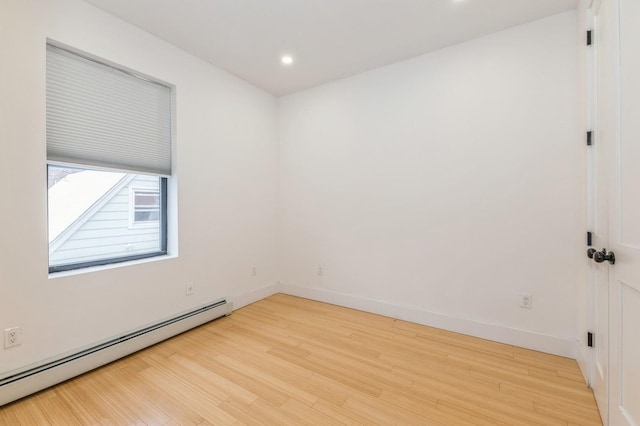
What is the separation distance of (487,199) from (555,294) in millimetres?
920

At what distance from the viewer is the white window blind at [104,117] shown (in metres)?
1.94

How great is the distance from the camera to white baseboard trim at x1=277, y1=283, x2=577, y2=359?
219 centimetres

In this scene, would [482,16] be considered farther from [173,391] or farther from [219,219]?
[173,391]

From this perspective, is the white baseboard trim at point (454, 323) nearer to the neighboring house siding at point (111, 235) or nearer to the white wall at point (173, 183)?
the white wall at point (173, 183)

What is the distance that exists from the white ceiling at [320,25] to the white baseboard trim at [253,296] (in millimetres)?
2670

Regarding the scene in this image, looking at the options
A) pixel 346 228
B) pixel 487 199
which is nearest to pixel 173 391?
pixel 346 228

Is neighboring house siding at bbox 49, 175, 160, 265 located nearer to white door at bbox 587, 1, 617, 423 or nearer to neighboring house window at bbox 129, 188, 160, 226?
neighboring house window at bbox 129, 188, 160, 226

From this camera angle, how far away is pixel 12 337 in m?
1.69

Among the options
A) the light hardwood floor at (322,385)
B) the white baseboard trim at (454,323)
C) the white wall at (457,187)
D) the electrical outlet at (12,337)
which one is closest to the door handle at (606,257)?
the white wall at (457,187)

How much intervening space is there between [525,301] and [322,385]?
185 cm

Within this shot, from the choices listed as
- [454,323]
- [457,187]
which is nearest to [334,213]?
[457,187]

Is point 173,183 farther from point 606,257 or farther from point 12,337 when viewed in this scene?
point 606,257

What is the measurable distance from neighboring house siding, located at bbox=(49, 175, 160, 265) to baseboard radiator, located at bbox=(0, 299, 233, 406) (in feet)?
2.26

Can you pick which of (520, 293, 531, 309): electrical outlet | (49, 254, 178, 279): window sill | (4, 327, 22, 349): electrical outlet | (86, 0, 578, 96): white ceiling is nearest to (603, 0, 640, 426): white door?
(520, 293, 531, 309): electrical outlet
